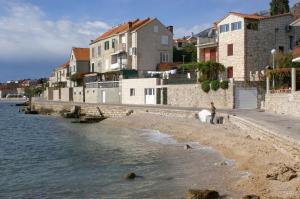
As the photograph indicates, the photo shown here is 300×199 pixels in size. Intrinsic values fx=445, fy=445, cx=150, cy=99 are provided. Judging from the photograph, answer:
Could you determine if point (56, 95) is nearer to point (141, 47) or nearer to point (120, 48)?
point (120, 48)

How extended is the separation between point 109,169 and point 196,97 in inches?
1158

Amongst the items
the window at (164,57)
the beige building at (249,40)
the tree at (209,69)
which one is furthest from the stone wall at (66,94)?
the tree at (209,69)

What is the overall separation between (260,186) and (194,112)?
25.6 m

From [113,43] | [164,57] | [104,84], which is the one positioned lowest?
[104,84]

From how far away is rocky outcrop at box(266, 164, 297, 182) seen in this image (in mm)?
14438

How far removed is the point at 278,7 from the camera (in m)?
72.0

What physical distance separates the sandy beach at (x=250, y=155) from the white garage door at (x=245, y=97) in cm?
701

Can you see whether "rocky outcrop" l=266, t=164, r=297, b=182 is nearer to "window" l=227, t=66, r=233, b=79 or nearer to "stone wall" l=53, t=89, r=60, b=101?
"window" l=227, t=66, r=233, b=79

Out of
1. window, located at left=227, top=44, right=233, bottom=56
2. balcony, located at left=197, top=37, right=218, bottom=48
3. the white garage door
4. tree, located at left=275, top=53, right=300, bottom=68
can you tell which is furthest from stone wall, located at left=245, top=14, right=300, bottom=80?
the white garage door

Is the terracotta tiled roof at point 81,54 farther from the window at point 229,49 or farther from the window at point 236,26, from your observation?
the window at point 236,26

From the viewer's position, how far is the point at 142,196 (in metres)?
15.4

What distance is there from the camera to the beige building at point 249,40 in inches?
1977

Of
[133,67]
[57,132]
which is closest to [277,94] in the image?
[57,132]

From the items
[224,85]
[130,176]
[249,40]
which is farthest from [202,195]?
[249,40]
